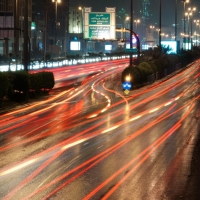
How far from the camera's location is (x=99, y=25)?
68.7m

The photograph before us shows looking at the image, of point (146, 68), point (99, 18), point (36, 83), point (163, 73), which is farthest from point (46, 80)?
point (99, 18)

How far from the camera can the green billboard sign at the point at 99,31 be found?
225 feet

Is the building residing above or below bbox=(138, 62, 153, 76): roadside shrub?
above

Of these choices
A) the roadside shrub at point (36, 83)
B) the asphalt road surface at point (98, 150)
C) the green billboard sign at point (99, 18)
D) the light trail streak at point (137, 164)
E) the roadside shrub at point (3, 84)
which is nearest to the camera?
the light trail streak at point (137, 164)

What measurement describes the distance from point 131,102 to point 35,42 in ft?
295

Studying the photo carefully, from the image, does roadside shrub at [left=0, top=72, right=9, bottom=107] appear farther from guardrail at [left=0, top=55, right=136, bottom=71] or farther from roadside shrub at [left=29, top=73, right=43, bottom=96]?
guardrail at [left=0, top=55, right=136, bottom=71]

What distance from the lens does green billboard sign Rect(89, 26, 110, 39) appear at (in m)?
68.7

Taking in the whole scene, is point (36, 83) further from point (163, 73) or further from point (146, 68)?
point (163, 73)

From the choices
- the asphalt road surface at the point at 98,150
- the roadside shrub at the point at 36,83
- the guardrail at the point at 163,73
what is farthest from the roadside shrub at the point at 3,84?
the guardrail at the point at 163,73

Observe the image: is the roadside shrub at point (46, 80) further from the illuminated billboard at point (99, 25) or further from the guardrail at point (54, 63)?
the illuminated billboard at point (99, 25)

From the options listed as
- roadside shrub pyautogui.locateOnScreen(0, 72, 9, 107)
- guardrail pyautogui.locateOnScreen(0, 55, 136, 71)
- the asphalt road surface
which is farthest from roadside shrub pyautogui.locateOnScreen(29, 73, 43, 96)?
guardrail pyautogui.locateOnScreen(0, 55, 136, 71)

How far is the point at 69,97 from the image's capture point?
37906mm

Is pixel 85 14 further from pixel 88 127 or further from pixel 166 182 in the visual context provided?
pixel 166 182

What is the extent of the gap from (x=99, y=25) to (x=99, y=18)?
3.27 ft
